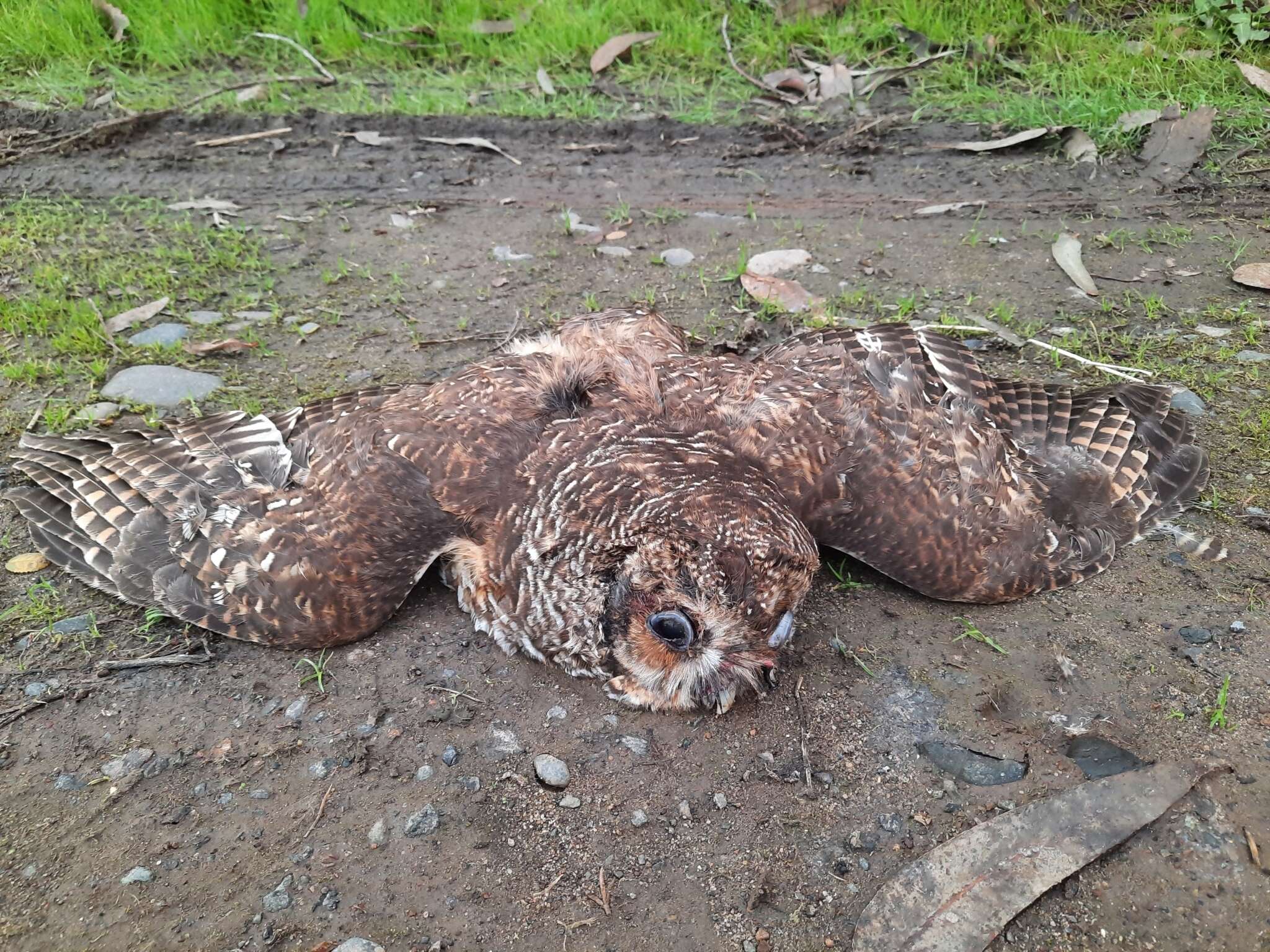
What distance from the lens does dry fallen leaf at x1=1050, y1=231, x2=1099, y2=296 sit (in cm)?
502

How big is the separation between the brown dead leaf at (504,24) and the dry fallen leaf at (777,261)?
3.66 meters

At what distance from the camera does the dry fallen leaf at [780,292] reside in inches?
197

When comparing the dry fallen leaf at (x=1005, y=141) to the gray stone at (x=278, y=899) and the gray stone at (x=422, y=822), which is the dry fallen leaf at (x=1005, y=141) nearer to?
the gray stone at (x=422, y=822)

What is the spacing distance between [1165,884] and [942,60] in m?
6.34

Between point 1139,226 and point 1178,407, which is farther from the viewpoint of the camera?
point 1139,226

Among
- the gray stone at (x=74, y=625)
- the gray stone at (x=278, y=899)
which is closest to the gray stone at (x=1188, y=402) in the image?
the gray stone at (x=278, y=899)

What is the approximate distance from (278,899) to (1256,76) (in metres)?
7.77

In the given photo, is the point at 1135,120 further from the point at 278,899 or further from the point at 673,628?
the point at 278,899

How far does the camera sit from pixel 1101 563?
3369 mm

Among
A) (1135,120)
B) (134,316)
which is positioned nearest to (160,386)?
(134,316)

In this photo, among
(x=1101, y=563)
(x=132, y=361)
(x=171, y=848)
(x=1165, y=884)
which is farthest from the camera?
(x=132, y=361)

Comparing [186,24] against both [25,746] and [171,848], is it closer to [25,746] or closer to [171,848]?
[25,746]

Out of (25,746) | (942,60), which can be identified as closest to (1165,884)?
(25,746)

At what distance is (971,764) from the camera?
9.20 ft
